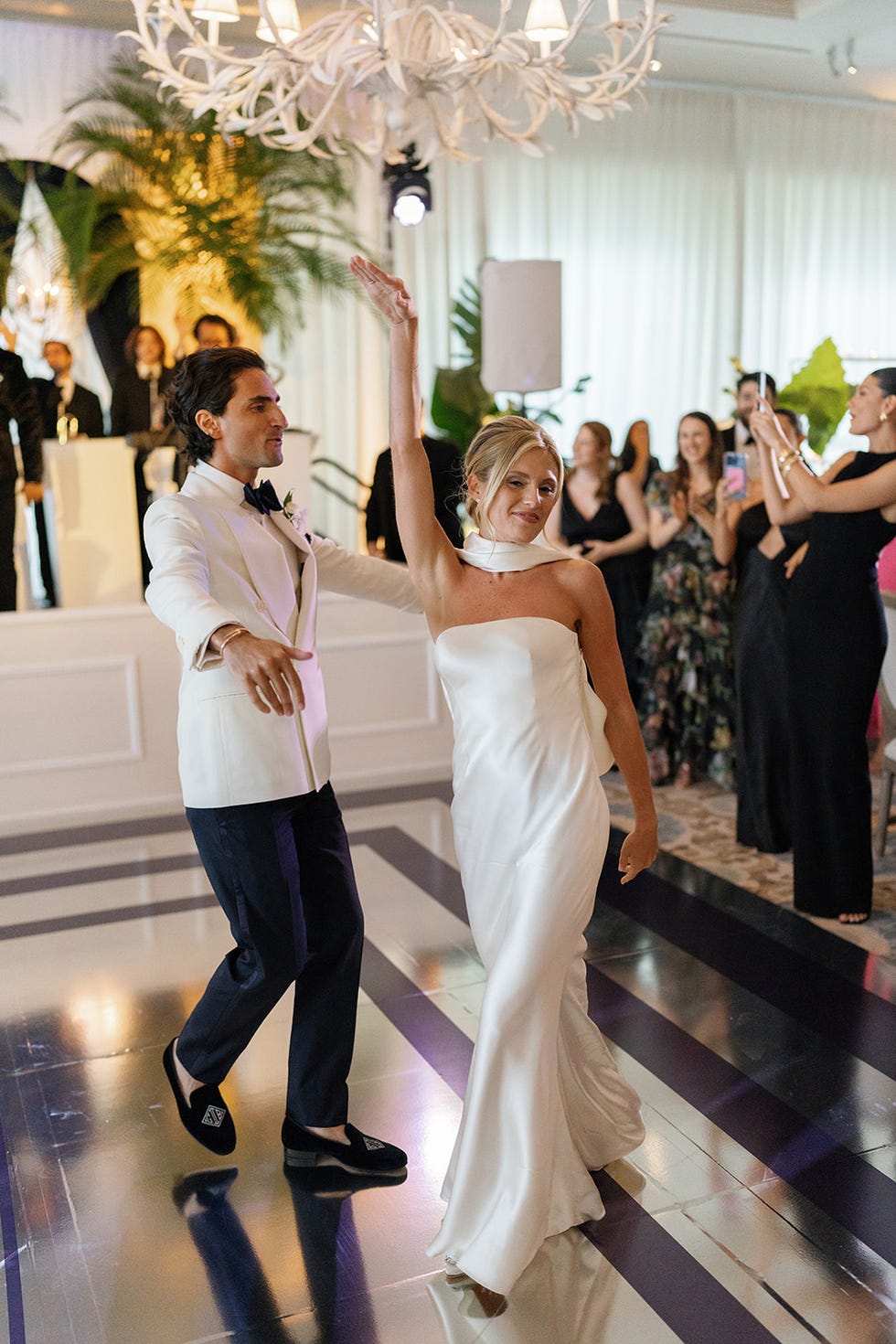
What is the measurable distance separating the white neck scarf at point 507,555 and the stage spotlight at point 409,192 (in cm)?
343

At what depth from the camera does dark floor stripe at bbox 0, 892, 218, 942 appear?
13.8 ft

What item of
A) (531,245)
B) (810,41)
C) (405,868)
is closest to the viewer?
(405,868)

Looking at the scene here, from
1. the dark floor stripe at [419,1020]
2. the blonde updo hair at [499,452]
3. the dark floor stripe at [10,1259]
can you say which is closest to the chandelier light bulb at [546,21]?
the blonde updo hair at [499,452]

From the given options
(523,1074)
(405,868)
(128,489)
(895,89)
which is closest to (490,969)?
(523,1074)

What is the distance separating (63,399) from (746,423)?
3.79 meters

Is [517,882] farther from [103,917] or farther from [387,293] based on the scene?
[103,917]

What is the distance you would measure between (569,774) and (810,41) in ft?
24.6

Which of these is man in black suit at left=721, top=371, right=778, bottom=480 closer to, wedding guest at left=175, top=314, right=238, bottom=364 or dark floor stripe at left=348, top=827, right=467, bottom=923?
dark floor stripe at left=348, top=827, right=467, bottom=923

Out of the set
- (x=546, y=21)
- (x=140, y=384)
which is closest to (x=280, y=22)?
(x=546, y=21)

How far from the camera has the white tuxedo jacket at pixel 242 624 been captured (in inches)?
96.4

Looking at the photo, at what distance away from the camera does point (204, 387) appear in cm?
252

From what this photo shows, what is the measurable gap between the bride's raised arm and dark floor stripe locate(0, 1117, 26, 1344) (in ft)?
4.92

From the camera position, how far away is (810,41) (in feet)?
26.3

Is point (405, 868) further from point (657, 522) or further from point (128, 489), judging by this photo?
point (128, 489)
